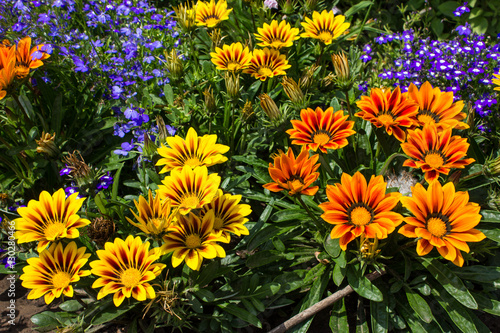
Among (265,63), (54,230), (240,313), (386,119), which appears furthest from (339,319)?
(265,63)

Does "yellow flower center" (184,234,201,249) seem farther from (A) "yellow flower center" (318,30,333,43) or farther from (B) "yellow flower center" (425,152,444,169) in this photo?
(A) "yellow flower center" (318,30,333,43)

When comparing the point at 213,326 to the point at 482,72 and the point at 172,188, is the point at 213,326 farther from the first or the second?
the point at 482,72

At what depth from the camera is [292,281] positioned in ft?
6.70

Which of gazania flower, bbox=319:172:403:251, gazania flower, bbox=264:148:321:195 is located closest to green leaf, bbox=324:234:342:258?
gazania flower, bbox=319:172:403:251

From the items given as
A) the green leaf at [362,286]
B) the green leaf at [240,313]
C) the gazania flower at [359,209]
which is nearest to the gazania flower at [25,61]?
the green leaf at [240,313]

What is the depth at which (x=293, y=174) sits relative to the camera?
69.6 inches

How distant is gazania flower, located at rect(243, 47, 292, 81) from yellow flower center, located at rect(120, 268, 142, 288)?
1395mm

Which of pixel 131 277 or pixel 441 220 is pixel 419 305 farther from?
pixel 131 277

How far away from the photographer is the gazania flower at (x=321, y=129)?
189cm

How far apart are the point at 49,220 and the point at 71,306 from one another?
0.47 metres

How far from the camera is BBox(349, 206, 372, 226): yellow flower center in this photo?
5.41 ft

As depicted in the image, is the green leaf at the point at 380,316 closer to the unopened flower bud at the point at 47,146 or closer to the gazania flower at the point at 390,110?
the gazania flower at the point at 390,110

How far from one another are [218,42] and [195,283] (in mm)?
1604

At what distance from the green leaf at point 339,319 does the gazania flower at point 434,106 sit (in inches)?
41.2
